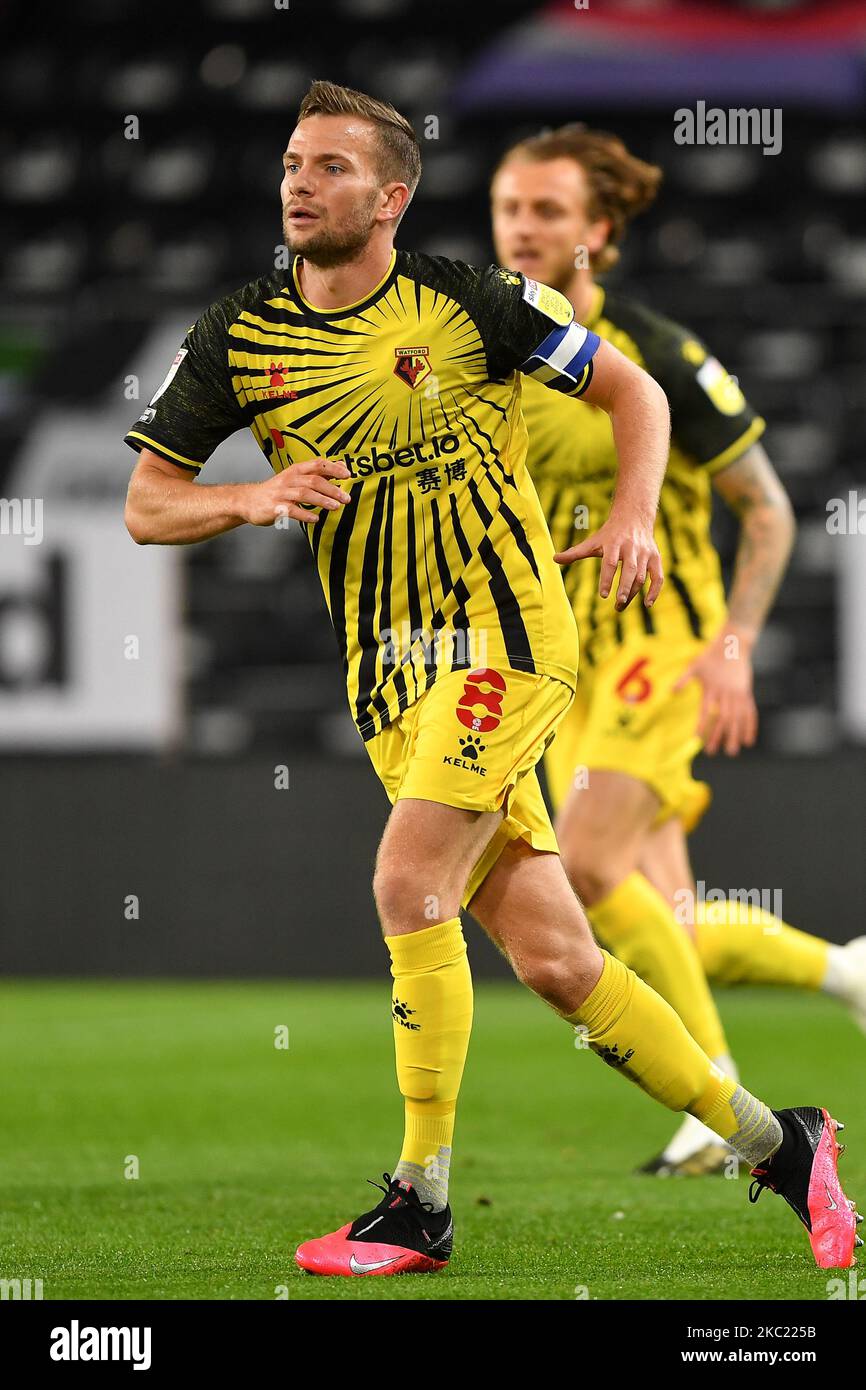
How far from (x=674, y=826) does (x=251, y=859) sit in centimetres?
419

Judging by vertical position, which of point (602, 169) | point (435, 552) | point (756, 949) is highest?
point (602, 169)

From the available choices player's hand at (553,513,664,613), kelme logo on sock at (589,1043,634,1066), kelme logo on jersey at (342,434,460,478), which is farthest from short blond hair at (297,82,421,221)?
kelme logo on sock at (589,1043,634,1066)

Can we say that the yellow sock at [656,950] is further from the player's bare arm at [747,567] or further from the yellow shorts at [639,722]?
the player's bare arm at [747,567]

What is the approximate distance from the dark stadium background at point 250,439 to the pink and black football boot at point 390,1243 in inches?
219

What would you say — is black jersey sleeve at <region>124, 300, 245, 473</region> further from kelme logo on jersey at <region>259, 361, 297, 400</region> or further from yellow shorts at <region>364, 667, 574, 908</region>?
yellow shorts at <region>364, 667, 574, 908</region>

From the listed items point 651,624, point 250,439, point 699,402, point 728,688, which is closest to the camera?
point 728,688

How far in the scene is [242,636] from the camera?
1027 cm

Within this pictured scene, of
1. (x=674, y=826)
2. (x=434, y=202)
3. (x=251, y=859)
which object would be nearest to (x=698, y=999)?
(x=674, y=826)

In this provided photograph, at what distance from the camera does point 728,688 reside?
14.9ft

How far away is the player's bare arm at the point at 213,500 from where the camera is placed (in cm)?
329

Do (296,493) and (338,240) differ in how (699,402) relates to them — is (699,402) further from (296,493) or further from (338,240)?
(296,493)

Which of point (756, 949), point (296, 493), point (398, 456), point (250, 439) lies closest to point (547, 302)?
point (398, 456)

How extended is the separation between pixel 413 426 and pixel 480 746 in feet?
1.92

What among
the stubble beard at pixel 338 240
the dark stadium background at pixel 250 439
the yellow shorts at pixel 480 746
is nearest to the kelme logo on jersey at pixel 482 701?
the yellow shorts at pixel 480 746
